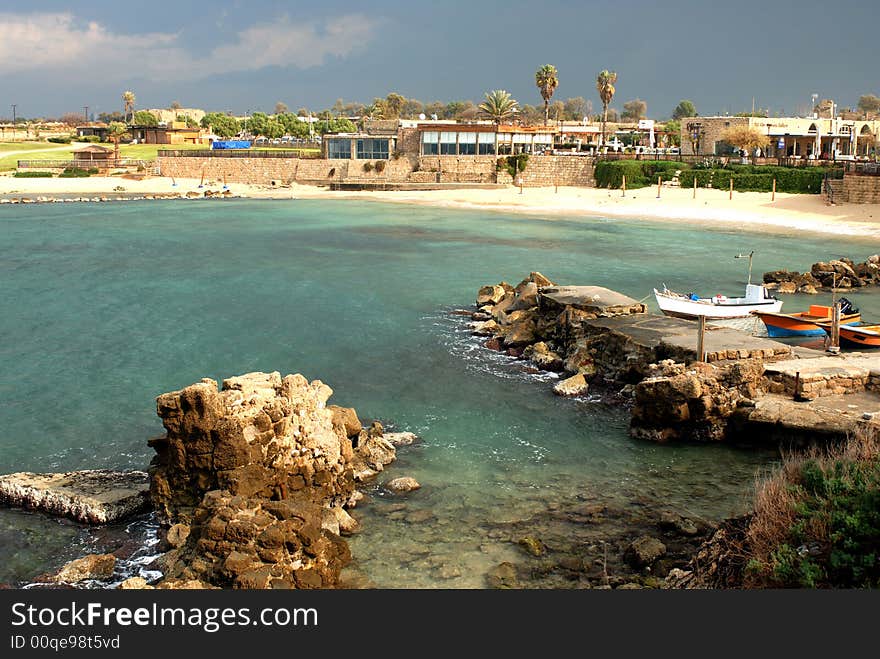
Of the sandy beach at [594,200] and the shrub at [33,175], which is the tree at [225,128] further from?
the shrub at [33,175]

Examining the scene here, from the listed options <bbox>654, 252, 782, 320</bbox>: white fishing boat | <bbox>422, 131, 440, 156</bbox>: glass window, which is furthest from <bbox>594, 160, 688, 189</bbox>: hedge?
<bbox>654, 252, 782, 320</bbox>: white fishing boat

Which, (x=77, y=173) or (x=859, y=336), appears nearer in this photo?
(x=859, y=336)

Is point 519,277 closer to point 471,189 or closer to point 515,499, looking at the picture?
point 515,499

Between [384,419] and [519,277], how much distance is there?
77.8 feet

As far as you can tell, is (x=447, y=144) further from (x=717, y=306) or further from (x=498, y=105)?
(x=717, y=306)

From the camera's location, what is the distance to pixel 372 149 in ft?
341

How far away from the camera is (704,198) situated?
78625 millimetres

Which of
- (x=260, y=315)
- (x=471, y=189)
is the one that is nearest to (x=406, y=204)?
(x=471, y=189)

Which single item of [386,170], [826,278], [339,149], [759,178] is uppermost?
[339,149]

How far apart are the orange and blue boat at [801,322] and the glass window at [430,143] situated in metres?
75.1

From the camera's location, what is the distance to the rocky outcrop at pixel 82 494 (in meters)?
16.1

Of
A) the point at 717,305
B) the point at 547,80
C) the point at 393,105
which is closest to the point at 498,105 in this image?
the point at 547,80

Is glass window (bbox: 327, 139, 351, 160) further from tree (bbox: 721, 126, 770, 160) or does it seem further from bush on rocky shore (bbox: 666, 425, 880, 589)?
bush on rocky shore (bbox: 666, 425, 880, 589)

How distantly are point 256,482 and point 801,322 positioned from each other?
1908 centimetres
